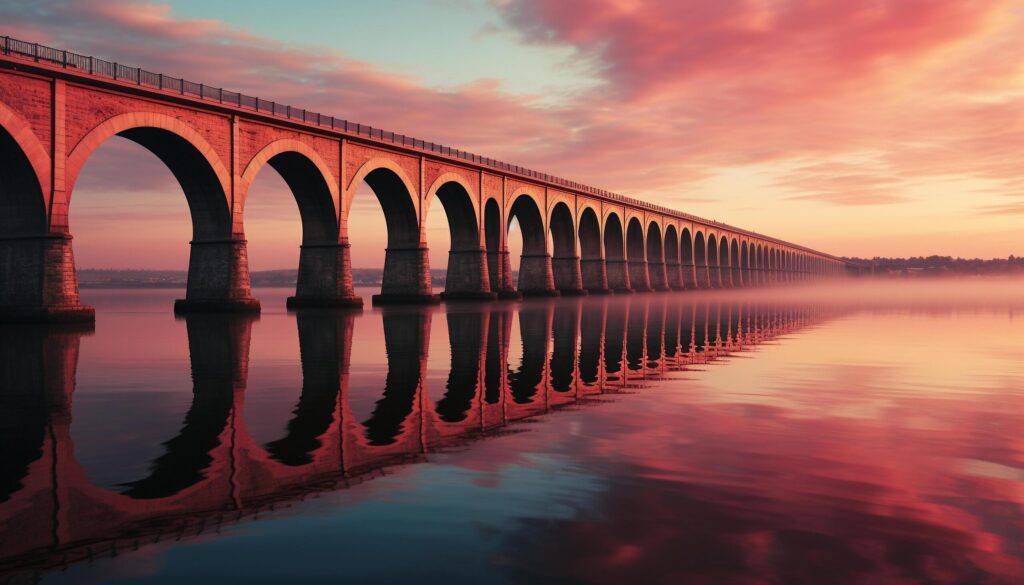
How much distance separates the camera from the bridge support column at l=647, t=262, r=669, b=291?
10444 centimetres

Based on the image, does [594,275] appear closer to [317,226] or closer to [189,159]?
[317,226]

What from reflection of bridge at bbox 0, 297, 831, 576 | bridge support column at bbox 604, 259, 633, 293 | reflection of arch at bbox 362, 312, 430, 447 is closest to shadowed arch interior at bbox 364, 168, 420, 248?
reflection of arch at bbox 362, 312, 430, 447

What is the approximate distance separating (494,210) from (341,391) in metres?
52.0

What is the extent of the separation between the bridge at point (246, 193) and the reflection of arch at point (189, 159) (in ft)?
0.22

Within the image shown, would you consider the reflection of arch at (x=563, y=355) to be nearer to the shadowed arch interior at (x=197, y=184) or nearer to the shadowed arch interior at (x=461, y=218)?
the shadowed arch interior at (x=197, y=184)

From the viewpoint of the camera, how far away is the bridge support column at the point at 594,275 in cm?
8581

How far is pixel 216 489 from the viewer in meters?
7.33

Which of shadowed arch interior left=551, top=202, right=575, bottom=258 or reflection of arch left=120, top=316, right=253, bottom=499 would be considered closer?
reflection of arch left=120, top=316, right=253, bottom=499

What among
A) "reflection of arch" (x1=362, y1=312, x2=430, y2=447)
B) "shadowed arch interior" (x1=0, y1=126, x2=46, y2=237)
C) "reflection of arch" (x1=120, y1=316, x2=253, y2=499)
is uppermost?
"shadowed arch interior" (x1=0, y1=126, x2=46, y2=237)

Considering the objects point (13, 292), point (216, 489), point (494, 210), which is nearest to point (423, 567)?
point (216, 489)

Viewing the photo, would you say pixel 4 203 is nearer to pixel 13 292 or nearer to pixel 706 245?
pixel 13 292

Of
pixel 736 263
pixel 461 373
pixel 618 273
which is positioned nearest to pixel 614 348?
pixel 461 373

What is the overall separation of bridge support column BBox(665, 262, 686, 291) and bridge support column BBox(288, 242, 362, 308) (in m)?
70.3

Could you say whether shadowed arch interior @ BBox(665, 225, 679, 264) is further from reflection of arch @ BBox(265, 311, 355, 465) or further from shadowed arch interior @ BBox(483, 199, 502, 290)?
reflection of arch @ BBox(265, 311, 355, 465)
